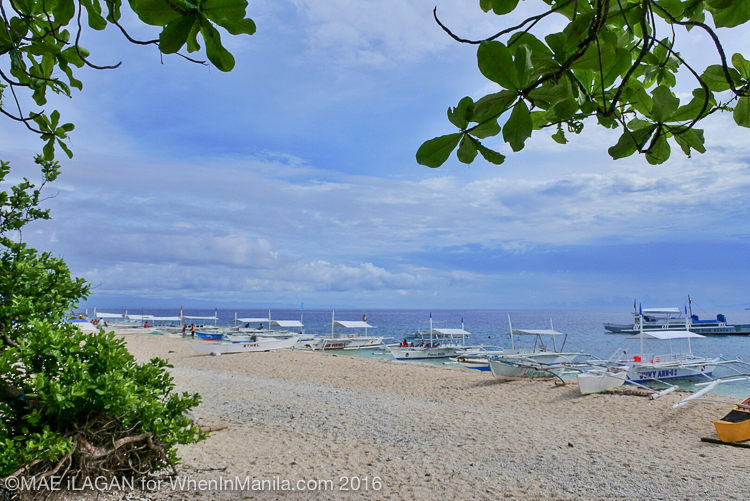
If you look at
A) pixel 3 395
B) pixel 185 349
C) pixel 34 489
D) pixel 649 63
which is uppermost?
pixel 649 63

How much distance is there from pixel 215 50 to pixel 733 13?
3.53ft

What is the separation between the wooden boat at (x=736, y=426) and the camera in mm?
6957

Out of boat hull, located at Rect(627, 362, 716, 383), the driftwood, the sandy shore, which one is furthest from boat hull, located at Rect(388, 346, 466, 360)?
the driftwood

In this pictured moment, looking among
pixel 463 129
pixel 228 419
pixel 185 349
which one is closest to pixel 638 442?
pixel 228 419

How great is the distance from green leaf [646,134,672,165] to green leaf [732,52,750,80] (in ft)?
0.64

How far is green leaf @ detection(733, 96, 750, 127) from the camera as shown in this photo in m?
1.02

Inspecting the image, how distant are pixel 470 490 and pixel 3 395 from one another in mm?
4272

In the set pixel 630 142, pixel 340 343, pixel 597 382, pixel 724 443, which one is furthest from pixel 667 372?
pixel 630 142

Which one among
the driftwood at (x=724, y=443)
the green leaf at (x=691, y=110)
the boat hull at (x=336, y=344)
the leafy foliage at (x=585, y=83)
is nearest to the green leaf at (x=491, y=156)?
the leafy foliage at (x=585, y=83)

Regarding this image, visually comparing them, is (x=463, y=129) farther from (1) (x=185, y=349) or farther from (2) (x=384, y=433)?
(1) (x=185, y=349)

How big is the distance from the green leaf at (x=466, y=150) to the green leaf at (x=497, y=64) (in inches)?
5.3

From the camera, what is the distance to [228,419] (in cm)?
757

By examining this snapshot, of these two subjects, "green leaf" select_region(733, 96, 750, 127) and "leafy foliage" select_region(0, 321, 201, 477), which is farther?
"leafy foliage" select_region(0, 321, 201, 477)

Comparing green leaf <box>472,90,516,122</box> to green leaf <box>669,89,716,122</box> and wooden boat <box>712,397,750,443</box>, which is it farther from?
wooden boat <box>712,397,750,443</box>
